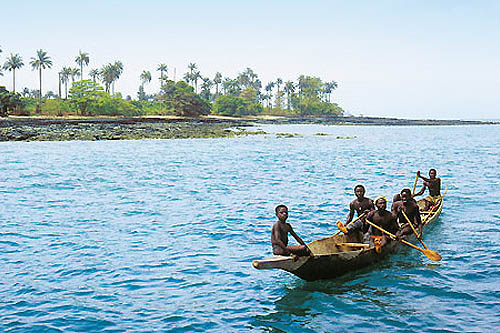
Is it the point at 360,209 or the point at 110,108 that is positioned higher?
the point at 110,108

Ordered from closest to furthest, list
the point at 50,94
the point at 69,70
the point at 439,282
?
the point at 439,282
the point at 69,70
the point at 50,94

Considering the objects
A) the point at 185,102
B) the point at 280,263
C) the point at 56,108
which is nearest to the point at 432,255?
the point at 280,263

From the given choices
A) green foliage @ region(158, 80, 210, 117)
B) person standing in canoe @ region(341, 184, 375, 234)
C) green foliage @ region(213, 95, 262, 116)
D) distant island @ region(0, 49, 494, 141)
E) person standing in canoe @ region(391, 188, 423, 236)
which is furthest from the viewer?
green foliage @ region(213, 95, 262, 116)

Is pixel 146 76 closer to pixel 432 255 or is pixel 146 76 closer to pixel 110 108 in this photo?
pixel 110 108

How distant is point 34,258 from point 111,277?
3371 mm

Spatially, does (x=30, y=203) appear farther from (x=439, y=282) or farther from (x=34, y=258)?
(x=439, y=282)

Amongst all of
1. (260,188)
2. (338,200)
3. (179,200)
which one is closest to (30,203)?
(179,200)

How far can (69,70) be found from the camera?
15062cm

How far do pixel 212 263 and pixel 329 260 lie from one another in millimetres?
4058

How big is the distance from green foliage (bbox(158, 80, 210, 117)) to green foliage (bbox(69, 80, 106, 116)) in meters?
21.7

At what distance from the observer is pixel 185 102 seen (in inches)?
4914

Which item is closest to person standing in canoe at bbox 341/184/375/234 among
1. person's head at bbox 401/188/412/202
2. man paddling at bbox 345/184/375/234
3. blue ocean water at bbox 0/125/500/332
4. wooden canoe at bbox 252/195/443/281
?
man paddling at bbox 345/184/375/234

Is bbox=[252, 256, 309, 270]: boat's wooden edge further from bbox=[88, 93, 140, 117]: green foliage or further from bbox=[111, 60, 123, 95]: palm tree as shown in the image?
bbox=[111, 60, 123, 95]: palm tree

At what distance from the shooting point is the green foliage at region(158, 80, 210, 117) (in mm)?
125125
